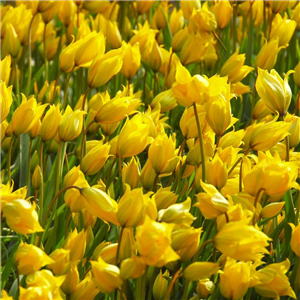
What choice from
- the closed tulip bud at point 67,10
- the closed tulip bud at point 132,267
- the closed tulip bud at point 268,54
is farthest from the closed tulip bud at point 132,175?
the closed tulip bud at point 67,10

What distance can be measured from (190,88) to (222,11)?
A: 0.99m

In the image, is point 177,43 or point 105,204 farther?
point 177,43

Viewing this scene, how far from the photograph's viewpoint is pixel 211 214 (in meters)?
1.04

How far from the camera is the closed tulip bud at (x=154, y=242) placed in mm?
893

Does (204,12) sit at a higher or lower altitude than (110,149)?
higher

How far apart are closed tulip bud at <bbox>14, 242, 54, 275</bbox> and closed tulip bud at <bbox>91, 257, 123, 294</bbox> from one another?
3.0 inches

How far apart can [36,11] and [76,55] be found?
528 mm

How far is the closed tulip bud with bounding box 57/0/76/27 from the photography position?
236cm

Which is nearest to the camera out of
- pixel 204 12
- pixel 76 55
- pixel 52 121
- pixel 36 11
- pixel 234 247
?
pixel 234 247

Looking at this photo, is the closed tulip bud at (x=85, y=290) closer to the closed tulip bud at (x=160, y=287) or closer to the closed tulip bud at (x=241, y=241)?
the closed tulip bud at (x=160, y=287)

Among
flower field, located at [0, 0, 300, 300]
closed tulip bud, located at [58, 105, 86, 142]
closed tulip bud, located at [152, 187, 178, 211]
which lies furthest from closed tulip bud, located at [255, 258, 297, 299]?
closed tulip bud, located at [58, 105, 86, 142]

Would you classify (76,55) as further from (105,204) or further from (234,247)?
(234,247)

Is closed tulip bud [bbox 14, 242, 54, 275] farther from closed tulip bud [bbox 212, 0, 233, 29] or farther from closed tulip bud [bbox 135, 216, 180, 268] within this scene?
closed tulip bud [bbox 212, 0, 233, 29]

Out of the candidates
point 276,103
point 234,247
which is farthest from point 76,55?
point 234,247
